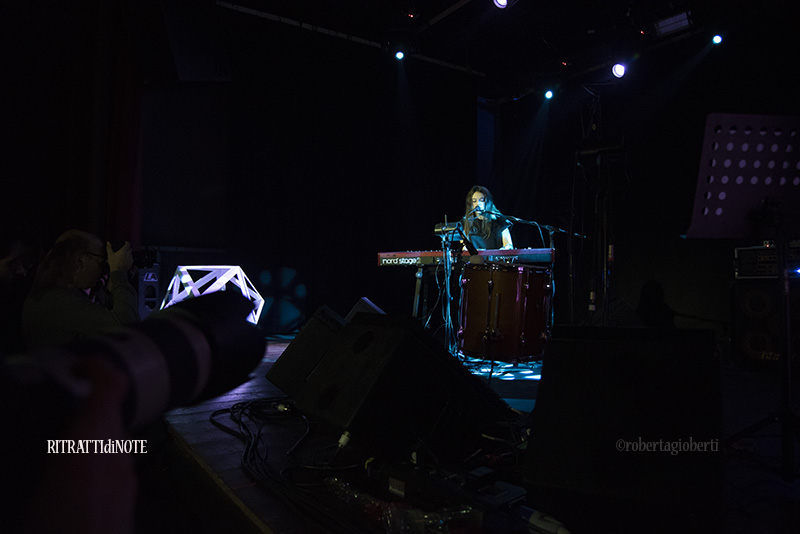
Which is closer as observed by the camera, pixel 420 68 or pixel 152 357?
pixel 152 357

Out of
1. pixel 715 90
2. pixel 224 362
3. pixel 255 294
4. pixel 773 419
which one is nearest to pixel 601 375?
pixel 773 419

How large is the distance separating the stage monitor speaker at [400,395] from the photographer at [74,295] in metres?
0.83

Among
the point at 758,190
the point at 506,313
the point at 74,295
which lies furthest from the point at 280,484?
the point at 506,313

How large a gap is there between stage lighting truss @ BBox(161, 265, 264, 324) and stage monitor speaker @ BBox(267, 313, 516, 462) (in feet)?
12.0

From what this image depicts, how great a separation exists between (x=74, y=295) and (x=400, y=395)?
4.40 ft

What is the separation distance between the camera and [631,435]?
53.4 inches

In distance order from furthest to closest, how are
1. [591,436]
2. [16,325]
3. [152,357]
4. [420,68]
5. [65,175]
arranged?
[420,68], [65,175], [16,325], [591,436], [152,357]

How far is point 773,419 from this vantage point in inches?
76.2

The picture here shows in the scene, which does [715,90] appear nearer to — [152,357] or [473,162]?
[473,162]

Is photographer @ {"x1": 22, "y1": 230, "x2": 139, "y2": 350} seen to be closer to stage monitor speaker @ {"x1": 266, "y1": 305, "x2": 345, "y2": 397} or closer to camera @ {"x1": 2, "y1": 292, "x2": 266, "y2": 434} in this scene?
stage monitor speaker @ {"x1": 266, "y1": 305, "x2": 345, "y2": 397}

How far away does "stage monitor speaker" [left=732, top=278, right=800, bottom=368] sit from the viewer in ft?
14.8

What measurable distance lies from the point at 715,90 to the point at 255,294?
5774 millimetres

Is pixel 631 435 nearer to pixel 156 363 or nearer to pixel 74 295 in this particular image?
pixel 156 363

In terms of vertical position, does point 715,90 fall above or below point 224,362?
above
